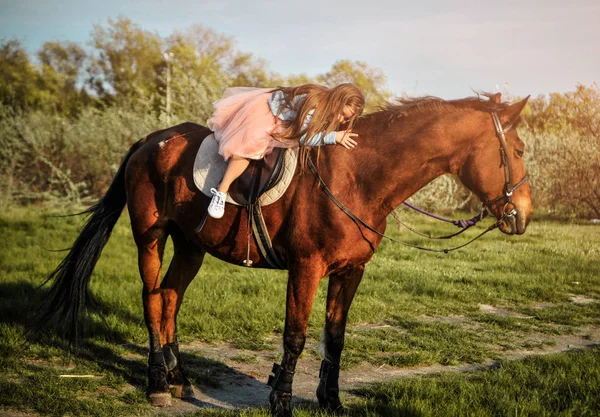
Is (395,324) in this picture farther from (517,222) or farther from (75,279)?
(75,279)

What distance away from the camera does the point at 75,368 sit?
537 centimetres

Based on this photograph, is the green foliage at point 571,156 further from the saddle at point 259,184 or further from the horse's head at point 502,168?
the saddle at point 259,184

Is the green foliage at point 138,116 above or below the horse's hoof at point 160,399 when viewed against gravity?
above

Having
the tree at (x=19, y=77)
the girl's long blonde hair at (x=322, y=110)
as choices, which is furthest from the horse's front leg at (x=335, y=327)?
the tree at (x=19, y=77)

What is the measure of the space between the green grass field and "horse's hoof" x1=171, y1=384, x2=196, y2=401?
26 cm

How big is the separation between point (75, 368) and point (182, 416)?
1479 mm

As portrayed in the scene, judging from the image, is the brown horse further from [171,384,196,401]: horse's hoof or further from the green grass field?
the green grass field

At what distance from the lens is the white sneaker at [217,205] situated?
4438mm

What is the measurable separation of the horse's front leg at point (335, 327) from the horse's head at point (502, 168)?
1.09m

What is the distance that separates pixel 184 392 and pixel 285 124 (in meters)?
2.33

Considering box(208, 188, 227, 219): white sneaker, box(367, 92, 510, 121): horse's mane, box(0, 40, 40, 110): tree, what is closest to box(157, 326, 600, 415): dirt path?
box(208, 188, 227, 219): white sneaker

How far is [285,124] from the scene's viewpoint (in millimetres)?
4531

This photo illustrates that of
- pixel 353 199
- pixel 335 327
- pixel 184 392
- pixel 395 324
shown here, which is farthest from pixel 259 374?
pixel 395 324

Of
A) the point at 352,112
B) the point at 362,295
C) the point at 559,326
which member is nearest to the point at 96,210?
the point at 352,112
